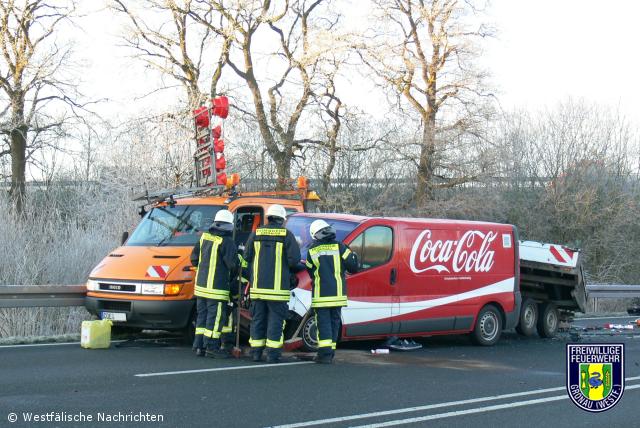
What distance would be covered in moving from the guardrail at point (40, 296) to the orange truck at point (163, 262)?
63 cm

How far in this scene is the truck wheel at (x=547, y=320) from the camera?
14.3 m

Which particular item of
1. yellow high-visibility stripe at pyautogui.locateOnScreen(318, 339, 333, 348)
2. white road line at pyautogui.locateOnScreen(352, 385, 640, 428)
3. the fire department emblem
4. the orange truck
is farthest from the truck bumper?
the fire department emblem

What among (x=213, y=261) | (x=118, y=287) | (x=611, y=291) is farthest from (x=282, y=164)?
(x=213, y=261)

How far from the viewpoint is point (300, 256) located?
10125 millimetres

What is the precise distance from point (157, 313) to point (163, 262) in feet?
2.37

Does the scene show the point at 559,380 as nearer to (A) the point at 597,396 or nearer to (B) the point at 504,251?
(A) the point at 597,396

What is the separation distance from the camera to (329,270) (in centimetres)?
1006

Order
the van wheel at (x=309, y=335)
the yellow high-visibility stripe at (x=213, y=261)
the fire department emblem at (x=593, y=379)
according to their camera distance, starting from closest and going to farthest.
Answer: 1. the fire department emblem at (x=593, y=379)
2. the yellow high-visibility stripe at (x=213, y=261)
3. the van wheel at (x=309, y=335)

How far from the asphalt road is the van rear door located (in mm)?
426

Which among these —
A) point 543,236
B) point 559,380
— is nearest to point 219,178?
point 559,380

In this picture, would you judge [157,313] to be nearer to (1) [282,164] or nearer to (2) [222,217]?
(2) [222,217]

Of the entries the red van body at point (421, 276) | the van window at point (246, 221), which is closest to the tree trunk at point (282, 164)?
the van window at point (246, 221)

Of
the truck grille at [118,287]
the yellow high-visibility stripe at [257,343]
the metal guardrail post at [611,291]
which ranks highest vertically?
the truck grille at [118,287]

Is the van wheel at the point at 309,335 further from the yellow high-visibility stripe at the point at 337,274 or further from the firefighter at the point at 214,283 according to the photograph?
the firefighter at the point at 214,283
